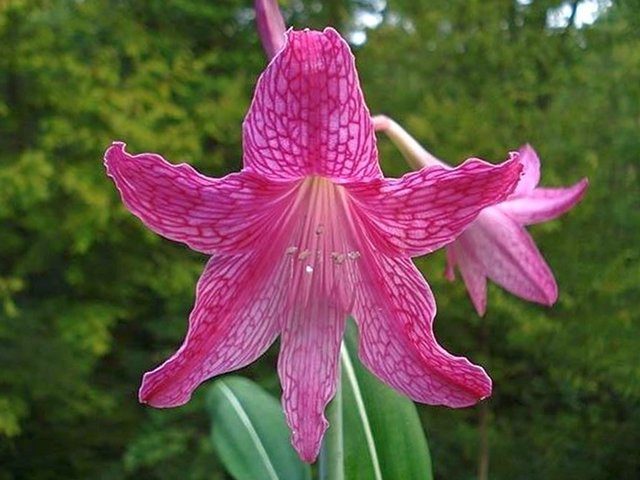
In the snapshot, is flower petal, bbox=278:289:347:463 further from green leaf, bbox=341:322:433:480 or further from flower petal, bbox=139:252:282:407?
green leaf, bbox=341:322:433:480

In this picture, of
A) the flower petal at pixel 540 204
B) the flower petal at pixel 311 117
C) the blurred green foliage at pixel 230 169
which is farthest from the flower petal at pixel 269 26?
the blurred green foliage at pixel 230 169

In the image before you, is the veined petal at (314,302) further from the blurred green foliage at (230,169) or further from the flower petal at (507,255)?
the blurred green foliage at (230,169)

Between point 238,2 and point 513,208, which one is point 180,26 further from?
point 513,208

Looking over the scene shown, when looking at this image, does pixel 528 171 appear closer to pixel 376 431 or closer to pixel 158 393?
pixel 376 431

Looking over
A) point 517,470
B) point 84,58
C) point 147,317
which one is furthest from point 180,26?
point 517,470

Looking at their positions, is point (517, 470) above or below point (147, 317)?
below

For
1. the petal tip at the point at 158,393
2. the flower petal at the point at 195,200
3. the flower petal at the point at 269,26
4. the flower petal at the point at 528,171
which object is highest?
the flower petal at the point at 269,26
